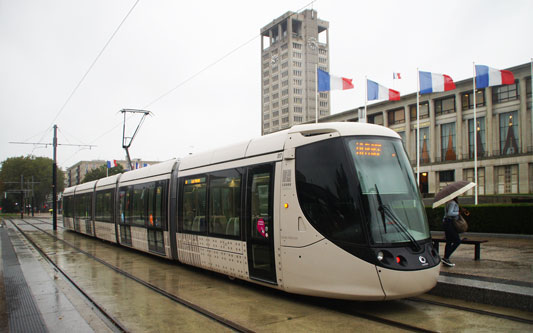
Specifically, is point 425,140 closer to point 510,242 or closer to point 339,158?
point 510,242

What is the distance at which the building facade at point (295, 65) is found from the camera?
443 feet

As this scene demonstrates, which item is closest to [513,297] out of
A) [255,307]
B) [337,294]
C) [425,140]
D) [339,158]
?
[337,294]

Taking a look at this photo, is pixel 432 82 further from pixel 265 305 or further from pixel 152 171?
pixel 265 305

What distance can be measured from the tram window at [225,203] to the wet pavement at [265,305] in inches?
51.3

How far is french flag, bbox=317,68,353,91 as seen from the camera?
2545 cm

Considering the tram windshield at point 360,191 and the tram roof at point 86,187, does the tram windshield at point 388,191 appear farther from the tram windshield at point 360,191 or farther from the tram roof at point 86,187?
the tram roof at point 86,187

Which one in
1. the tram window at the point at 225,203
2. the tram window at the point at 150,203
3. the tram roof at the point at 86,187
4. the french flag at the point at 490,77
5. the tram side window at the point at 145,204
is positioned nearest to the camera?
the tram window at the point at 225,203

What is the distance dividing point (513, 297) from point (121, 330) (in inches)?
241

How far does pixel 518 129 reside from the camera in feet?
148

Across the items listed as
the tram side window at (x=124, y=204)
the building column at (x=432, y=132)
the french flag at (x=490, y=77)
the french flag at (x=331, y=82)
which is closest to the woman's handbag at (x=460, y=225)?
the tram side window at (x=124, y=204)

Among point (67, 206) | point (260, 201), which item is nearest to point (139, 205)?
point (260, 201)

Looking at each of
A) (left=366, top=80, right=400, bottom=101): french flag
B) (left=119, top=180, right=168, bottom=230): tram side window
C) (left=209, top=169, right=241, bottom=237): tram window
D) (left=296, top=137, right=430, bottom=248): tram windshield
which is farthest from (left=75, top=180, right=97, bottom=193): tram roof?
(left=296, top=137, right=430, bottom=248): tram windshield

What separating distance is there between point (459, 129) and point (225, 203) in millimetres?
46905

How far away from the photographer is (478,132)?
48.6 m
